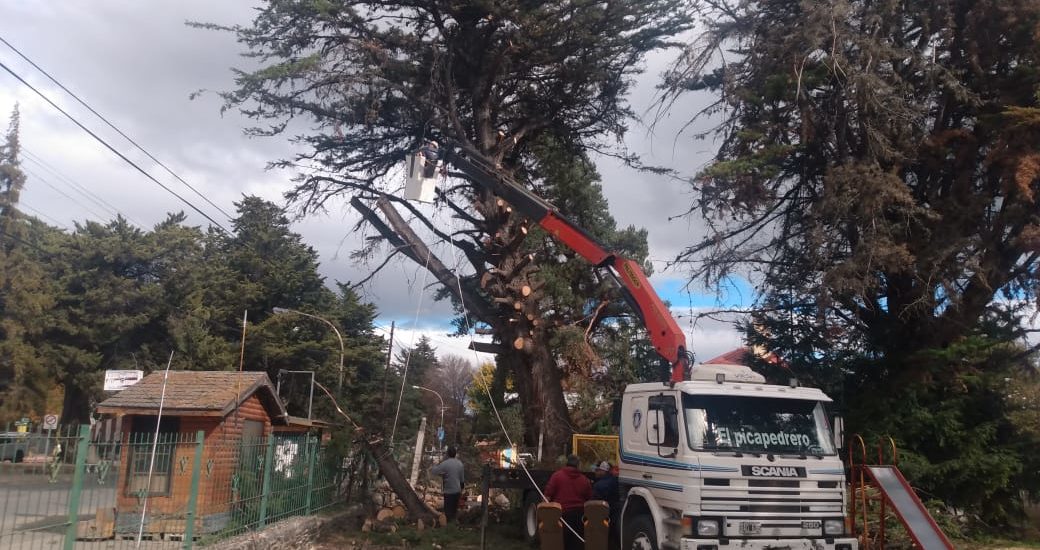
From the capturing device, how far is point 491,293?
17766mm

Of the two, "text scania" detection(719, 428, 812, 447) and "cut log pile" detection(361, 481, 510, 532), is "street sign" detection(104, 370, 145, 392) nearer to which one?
"cut log pile" detection(361, 481, 510, 532)

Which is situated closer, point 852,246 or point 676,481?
point 676,481

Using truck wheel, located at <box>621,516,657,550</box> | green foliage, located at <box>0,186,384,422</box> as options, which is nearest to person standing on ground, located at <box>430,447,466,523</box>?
truck wheel, located at <box>621,516,657,550</box>

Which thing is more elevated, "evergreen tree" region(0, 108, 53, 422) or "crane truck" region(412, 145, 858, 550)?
"evergreen tree" region(0, 108, 53, 422)

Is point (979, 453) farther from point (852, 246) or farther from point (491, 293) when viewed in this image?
point (491, 293)

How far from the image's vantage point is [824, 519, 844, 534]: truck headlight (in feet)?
32.2

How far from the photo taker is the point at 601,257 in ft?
46.1

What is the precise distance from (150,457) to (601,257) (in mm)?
7919

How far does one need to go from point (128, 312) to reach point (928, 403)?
122 ft

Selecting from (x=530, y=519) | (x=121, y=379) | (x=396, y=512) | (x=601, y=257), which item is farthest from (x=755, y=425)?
(x=121, y=379)

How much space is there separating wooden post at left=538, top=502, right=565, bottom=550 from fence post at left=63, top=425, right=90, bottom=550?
608cm

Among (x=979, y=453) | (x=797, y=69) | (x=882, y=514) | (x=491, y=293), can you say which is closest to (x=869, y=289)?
(x=979, y=453)

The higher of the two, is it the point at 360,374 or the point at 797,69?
the point at 797,69

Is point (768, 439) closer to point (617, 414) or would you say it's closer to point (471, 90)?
point (617, 414)
